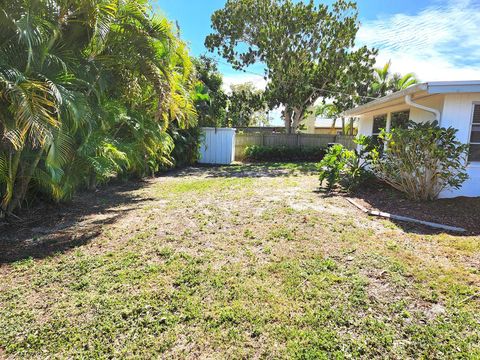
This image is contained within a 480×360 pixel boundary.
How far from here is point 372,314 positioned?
2.70 meters

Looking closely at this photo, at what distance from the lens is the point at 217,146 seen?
15.4 meters

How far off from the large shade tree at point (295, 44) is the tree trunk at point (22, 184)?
1420 centimetres

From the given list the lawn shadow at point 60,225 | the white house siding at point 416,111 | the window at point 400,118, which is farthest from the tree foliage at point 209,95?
the window at point 400,118

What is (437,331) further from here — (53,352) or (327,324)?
(53,352)

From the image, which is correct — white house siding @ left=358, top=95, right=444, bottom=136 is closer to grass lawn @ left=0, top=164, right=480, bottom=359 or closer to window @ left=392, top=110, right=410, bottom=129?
window @ left=392, top=110, right=410, bottom=129

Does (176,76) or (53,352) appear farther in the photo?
(176,76)

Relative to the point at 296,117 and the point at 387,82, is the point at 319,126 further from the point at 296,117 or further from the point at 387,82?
the point at 296,117

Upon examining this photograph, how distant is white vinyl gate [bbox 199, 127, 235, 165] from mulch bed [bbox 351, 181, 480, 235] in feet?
29.3

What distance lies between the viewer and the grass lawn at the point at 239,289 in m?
2.36

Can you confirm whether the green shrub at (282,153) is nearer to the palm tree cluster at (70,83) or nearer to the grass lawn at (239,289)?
the palm tree cluster at (70,83)

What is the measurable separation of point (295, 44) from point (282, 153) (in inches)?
234

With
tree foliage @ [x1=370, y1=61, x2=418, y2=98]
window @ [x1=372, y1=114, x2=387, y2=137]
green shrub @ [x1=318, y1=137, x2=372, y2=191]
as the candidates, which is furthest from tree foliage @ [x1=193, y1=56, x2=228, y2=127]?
tree foliage @ [x1=370, y1=61, x2=418, y2=98]

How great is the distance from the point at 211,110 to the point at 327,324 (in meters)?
13.2

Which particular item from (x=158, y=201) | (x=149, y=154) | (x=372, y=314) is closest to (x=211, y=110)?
(x=149, y=154)
